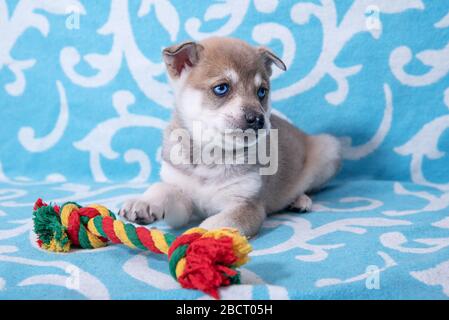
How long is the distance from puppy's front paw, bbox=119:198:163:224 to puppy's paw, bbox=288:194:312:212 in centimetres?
103

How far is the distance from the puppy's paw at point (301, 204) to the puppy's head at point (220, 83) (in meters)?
0.70

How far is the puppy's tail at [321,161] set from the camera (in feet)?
11.0

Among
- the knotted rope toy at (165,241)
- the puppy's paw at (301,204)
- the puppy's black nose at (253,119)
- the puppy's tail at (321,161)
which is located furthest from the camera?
the puppy's tail at (321,161)

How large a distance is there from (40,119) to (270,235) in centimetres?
220

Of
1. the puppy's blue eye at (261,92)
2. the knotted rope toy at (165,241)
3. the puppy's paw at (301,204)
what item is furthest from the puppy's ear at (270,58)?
the knotted rope toy at (165,241)

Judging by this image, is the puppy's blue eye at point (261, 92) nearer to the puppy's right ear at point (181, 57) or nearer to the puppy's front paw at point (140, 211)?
the puppy's right ear at point (181, 57)

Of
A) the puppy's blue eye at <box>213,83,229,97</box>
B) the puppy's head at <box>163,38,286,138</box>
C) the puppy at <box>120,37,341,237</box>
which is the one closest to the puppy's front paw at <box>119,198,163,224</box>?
the puppy at <box>120,37,341,237</box>

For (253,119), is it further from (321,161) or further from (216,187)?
(321,161)

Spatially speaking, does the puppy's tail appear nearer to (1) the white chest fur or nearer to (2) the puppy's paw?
(2) the puppy's paw

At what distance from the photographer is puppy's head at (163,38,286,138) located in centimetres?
244

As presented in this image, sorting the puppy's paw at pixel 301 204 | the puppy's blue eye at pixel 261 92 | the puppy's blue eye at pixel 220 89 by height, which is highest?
the puppy's blue eye at pixel 220 89

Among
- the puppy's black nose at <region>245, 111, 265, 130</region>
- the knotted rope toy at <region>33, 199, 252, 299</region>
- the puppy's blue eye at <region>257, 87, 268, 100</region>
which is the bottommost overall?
the knotted rope toy at <region>33, 199, 252, 299</region>

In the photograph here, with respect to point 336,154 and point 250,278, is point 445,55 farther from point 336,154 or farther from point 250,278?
point 250,278

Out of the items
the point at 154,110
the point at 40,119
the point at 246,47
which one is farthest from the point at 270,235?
the point at 40,119
